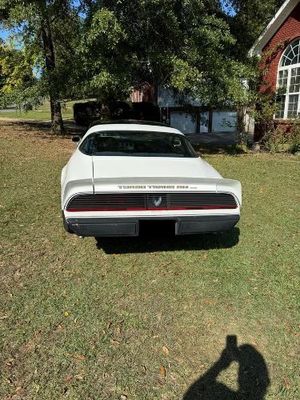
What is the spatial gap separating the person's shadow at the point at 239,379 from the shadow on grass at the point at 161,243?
2.00 meters

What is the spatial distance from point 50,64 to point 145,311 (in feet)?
44.5

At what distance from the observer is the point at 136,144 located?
18.1 feet

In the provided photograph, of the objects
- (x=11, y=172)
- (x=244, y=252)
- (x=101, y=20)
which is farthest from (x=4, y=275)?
(x=101, y=20)

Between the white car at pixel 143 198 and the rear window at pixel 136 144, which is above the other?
the rear window at pixel 136 144

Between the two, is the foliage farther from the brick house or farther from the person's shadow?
the person's shadow

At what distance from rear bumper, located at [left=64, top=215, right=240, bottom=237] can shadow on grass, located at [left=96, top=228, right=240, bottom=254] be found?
0.72 meters

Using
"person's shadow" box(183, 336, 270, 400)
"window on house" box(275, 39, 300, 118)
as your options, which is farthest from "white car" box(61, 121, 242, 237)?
"window on house" box(275, 39, 300, 118)

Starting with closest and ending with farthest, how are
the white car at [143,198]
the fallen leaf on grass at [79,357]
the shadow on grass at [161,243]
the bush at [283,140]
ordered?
the fallen leaf on grass at [79,357] < the white car at [143,198] < the shadow on grass at [161,243] < the bush at [283,140]

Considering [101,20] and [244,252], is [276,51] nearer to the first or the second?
[101,20]

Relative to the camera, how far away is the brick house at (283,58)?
13.9 metres

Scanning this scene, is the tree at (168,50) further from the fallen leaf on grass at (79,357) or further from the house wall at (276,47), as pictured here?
the fallen leaf on grass at (79,357)

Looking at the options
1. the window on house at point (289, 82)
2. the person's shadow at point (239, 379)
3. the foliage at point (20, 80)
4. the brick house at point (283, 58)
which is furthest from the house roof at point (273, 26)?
the person's shadow at point (239, 379)

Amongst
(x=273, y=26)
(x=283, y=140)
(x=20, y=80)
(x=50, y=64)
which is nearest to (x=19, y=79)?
(x=20, y=80)

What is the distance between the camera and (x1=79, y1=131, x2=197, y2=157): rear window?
17.6ft
